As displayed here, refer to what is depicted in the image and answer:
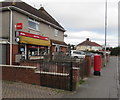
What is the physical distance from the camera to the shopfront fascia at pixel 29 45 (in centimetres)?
1152

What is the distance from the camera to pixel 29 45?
1302cm

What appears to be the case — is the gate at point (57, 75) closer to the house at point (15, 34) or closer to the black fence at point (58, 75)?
the black fence at point (58, 75)

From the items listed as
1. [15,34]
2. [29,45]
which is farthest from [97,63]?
[15,34]

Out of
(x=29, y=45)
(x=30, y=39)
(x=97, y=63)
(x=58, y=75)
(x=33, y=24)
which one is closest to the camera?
(x=58, y=75)

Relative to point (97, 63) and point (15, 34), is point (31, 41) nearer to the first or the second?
point (15, 34)

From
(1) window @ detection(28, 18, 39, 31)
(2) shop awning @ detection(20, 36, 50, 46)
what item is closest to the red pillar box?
(2) shop awning @ detection(20, 36, 50, 46)

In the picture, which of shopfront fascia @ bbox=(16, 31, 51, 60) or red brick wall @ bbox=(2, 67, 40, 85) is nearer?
red brick wall @ bbox=(2, 67, 40, 85)

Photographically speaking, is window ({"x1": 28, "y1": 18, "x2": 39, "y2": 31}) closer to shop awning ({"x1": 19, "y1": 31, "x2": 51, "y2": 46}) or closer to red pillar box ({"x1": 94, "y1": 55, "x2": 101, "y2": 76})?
shop awning ({"x1": 19, "y1": 31, "x2": 51, "y2": 46})

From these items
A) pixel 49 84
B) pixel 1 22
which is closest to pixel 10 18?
pixel 1 22

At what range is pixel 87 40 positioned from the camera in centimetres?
7994

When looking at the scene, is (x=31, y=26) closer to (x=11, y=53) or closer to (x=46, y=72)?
(x=11, y=53)

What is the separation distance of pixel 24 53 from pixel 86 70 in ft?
20.8

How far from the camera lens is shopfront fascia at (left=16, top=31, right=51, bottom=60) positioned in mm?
11516

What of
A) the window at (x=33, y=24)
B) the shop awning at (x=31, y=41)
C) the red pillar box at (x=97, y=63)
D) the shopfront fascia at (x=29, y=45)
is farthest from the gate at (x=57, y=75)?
the window at (x=33, y=24)
